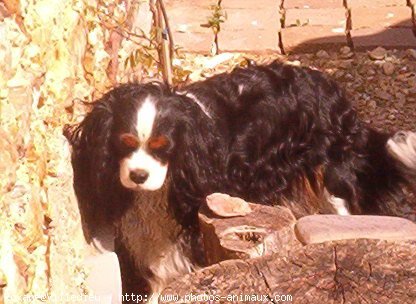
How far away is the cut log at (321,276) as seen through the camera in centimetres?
247

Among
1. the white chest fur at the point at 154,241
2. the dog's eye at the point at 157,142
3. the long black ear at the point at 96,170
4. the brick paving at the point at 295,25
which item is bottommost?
the white chest fur at the point at 154,241

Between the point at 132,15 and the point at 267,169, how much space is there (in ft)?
4.04

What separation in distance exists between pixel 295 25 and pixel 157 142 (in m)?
2.12

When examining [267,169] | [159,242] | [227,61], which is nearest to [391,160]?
[267,169]

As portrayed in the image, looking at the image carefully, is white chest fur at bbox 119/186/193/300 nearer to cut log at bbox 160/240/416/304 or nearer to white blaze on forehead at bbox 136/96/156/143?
white blaze on forehead at bbox 136/96/156/143

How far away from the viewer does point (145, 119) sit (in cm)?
335

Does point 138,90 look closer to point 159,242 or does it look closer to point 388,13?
point 159,242

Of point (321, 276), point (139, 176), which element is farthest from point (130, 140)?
point (321, 276)

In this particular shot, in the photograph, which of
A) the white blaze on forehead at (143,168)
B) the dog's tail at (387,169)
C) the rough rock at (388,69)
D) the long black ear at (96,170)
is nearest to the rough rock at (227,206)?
the white blaze on forehead at (143,168)

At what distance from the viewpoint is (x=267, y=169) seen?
3768 millimetres

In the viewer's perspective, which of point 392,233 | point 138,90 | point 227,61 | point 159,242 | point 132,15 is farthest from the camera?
point 227,61

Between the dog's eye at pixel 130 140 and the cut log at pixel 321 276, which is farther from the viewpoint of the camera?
the dog's eye at pixel 130 140

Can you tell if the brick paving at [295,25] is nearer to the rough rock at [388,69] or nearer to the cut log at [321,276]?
the rough rock at [388,69]

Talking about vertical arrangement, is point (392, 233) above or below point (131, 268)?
above
